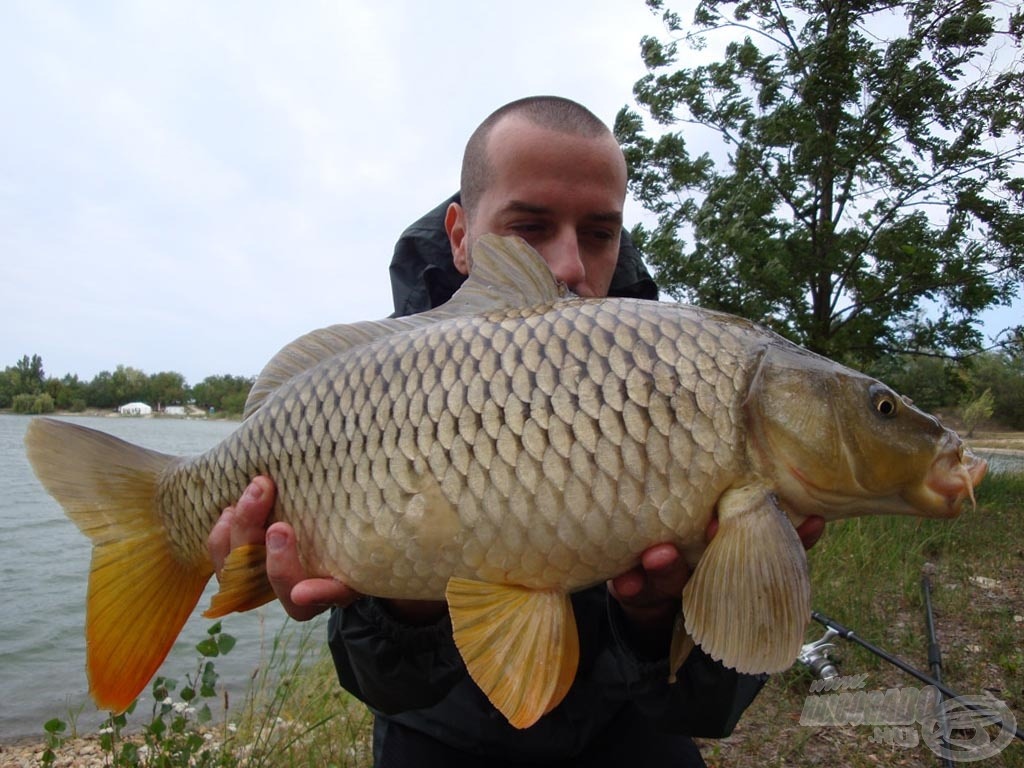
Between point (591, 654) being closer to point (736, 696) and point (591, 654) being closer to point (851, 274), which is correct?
point (736, 696)

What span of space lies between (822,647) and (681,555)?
65.9 inches

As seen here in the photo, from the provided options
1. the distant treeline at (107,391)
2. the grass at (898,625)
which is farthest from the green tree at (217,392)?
the grass at (898,625)

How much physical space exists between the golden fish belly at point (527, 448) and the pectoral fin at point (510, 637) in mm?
23

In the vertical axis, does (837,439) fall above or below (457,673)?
above

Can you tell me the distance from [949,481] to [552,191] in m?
0.87

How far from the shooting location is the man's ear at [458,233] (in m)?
1.57

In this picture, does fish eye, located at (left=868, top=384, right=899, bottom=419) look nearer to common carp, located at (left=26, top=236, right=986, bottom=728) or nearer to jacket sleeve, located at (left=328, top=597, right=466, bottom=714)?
common carp, located at (left=26, top=236, right=986, bottom=728)

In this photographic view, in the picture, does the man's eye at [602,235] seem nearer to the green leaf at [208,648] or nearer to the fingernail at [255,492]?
the fingernail at [255,492]

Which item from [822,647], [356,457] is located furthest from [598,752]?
[822,647]

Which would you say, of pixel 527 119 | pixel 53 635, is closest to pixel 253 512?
pixel 527 119

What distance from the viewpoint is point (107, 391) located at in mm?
27094

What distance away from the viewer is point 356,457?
0.90 metres

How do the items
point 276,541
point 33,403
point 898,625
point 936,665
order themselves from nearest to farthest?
point 276,541
point 936,665
point 898,625
point 33,403

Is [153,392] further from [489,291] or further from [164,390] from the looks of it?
[489,291]
